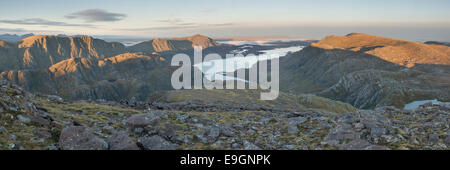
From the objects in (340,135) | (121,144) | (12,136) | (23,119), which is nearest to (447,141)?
(340,135)

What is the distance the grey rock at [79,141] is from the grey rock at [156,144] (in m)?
2.15

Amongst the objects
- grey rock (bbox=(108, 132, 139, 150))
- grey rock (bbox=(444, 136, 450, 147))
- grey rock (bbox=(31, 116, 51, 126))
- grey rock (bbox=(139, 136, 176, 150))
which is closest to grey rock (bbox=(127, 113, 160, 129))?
grey rock (bbox=(139, 136, 176, 150))

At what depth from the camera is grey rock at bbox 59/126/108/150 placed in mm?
12156

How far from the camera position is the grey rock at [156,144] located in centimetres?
1406

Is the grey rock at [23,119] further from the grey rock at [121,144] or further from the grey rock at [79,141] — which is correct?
the grey rock at [121,144]

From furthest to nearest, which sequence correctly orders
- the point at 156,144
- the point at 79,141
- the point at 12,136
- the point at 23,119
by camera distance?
1. the point at 23,119
2. the point at 156,144
3. the point at 12,136
4. the point at 79,141

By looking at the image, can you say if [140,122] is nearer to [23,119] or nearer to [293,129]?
[23,119]

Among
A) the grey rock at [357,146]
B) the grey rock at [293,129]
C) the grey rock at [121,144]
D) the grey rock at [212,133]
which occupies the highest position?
the grey rock at [121,144]

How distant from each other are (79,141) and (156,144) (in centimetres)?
381

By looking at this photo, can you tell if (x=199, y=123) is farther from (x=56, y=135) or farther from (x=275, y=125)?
(x=56, y=135)

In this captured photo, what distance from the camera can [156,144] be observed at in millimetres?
14312

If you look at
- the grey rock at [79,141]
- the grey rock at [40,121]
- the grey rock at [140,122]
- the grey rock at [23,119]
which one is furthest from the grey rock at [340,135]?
the grey rock at [23,119]
